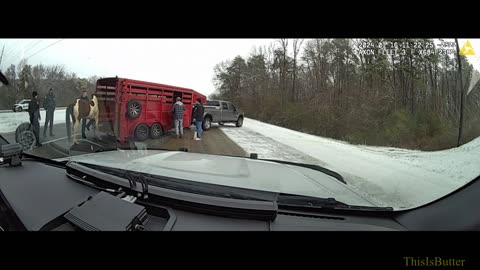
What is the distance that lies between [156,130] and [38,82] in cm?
277

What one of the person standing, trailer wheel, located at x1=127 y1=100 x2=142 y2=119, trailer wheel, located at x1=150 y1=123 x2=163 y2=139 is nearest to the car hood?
trailer wheel, located at x1=127 y1=100 x2=142 y2=119

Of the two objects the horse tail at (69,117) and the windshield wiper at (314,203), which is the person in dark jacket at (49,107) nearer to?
the horse tail at (69,117)

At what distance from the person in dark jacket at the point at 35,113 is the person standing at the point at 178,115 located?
2.80 m

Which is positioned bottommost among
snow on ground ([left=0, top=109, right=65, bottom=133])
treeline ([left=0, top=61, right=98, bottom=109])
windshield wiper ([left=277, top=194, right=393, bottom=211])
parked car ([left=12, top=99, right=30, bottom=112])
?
windshield wiper ([left=277, top=194, right=393, bottom=211])

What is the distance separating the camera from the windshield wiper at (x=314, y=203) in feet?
5.97

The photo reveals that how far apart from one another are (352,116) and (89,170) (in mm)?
3547

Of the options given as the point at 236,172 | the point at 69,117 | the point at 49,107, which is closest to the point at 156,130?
the point at 69,117

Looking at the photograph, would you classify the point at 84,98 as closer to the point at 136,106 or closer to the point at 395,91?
the point at 136,106

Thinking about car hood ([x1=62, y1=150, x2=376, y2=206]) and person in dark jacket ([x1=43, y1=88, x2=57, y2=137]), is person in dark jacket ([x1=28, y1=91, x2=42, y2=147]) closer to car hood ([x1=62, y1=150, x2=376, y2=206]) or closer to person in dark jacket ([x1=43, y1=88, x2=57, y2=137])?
person in dark jacket ([x1=43, y1=88, x2=57, y2=137])

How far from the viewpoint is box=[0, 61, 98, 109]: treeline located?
2705 mm

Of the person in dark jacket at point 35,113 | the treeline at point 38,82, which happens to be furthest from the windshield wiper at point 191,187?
the person in dark jacket at point 35,113

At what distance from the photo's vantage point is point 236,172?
248 centimetres
